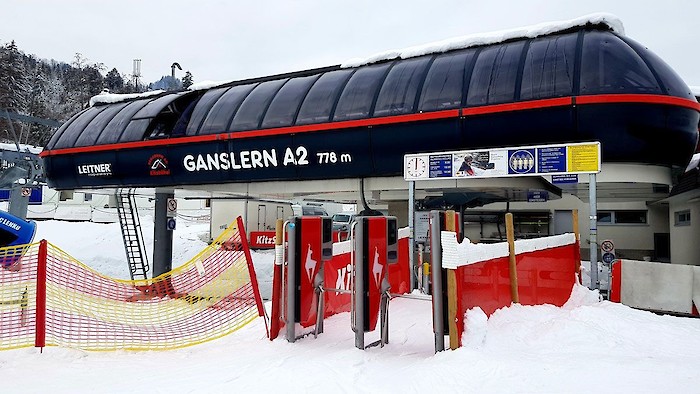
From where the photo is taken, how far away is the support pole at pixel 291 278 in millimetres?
6164

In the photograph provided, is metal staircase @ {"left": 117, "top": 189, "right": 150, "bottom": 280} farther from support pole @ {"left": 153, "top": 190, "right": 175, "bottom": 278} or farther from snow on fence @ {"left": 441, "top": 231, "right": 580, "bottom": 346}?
snow on fence @ {"left": 441, "top": 231, "right": 580, "bottom": 346}

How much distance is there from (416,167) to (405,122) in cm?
106

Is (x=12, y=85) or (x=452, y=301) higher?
(x=12, y=85)

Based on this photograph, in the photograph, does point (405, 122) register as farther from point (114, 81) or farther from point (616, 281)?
point (114, 81)

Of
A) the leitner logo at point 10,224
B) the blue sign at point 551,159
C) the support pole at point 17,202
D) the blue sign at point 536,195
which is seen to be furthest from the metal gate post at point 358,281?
the support pole at point 17,202

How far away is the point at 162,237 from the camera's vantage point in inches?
615

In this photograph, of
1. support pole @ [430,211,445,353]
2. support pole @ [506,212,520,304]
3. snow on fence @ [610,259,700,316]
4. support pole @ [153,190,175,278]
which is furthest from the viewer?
support pole @ [153,190,175,278]

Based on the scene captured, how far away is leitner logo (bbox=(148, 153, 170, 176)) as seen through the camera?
13.5 meters

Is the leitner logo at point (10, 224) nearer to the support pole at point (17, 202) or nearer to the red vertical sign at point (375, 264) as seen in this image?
the red vertical sign at point (375, 264)

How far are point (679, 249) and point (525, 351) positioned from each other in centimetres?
1261

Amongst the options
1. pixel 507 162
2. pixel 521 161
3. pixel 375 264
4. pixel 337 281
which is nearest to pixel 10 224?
pixel 337 281

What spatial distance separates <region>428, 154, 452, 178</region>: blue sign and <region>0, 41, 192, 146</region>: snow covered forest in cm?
6454

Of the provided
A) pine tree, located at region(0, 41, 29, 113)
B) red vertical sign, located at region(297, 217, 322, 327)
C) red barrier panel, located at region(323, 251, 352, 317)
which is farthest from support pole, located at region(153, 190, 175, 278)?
pine tree, located at region(0, 41, 29, 113)

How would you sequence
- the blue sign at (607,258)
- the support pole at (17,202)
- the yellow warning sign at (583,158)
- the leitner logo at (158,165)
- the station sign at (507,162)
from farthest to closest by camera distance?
the support pole at (17,202) < the leitner logo at (158,165) < the blue sign at (607,258) < the station sign at (507,162) < the yellow warning sign at (583,158)
